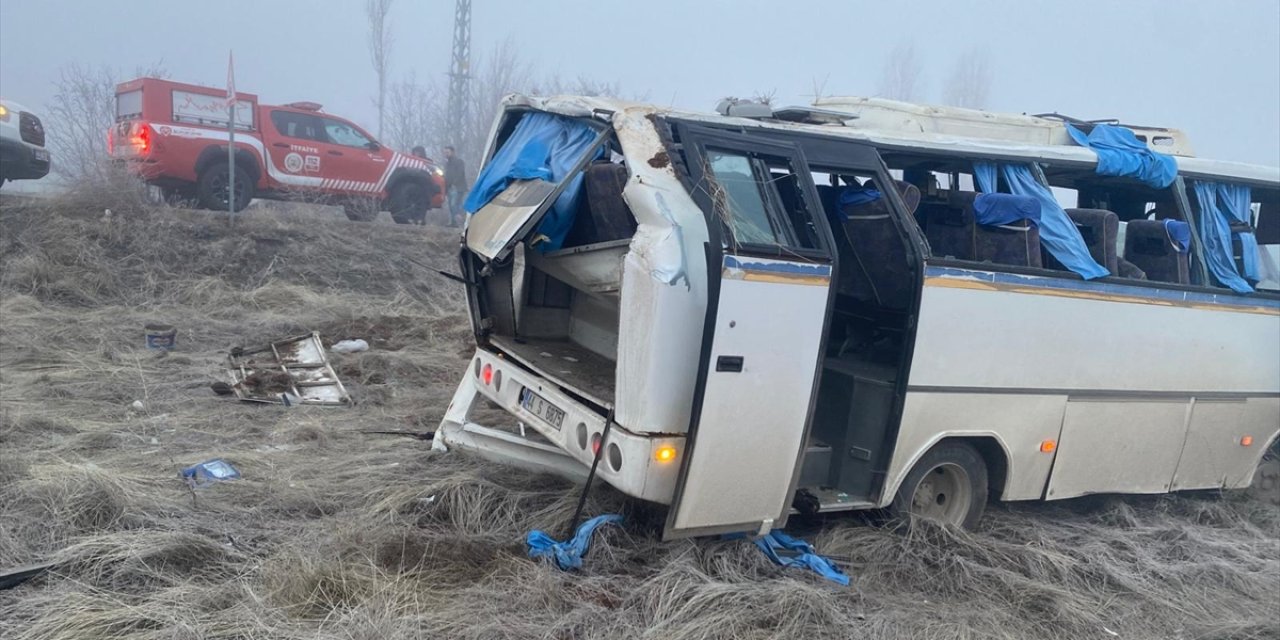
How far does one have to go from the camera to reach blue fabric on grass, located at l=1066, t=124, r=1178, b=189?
6.12 metres

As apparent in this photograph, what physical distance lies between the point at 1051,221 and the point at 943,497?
1691 millimetres

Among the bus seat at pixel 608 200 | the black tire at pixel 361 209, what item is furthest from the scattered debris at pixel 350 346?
the black tire at pixel 361 209

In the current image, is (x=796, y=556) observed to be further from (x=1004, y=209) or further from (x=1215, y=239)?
(x=1215, y=239)

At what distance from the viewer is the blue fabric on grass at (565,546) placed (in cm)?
461

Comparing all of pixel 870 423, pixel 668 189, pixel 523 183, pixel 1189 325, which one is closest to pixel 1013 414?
pixel 870 423

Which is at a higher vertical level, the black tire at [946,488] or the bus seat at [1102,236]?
the bus seat at [1102,236]

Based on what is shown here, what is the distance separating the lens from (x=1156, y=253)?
20.4 feet

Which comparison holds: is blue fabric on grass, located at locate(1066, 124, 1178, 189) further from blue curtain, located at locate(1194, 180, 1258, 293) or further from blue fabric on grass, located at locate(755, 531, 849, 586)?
blue fabric on grass, located at locate(755, 531, 849, 586)

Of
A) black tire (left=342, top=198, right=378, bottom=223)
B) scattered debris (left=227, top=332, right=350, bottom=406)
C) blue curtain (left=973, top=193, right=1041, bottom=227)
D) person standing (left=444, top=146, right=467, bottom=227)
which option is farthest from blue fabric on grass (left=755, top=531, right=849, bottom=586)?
person standing (left=444, top=146, right=467, bottom=227)

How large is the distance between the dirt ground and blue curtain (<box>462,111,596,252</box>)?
1.47 metres

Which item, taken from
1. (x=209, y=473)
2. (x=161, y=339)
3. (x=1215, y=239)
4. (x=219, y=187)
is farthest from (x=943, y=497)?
(x=219, y=187)

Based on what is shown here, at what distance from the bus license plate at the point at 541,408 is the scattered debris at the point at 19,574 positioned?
7.58ft

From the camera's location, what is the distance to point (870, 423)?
524 centimetres

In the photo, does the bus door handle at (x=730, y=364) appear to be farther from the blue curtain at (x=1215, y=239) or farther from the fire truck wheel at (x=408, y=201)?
the fire truck wheel at (x=408, y=201)
